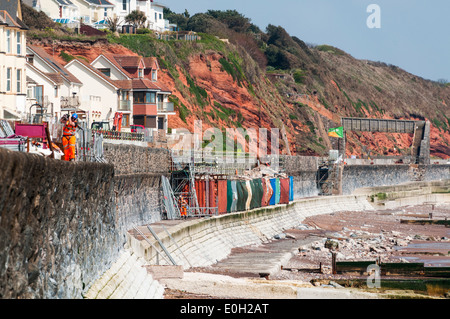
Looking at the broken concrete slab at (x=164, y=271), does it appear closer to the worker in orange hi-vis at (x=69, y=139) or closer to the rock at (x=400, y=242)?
the worker in orange hi-vis at (x=69, y=139)

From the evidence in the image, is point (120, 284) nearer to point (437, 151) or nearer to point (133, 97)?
point (133, 97)

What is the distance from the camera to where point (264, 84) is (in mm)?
109250

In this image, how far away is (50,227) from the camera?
12.6 metres

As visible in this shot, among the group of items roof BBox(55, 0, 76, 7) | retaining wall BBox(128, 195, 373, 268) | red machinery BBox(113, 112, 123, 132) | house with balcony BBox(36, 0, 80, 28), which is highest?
roof BBox(55, 0, 76, 7)

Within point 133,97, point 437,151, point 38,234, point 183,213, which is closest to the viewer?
point 38,234

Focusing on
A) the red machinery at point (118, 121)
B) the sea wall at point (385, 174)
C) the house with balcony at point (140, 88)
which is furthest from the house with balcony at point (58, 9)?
the sea wall at point (385, 174)

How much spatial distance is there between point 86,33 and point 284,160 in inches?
1371

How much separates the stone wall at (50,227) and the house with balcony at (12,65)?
2230 cm

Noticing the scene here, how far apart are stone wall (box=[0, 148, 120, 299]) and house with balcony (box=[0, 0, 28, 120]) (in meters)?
22.3

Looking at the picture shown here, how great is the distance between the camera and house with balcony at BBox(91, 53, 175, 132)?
68500 millimetres

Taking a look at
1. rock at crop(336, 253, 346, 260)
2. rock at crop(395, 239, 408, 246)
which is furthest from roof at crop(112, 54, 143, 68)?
rock at crop(336, 253, 346, 260)

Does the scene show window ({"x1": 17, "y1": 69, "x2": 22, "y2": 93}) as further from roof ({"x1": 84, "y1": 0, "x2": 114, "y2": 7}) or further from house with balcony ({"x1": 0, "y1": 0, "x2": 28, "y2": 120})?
roof ({"x1": 84, "y1": 0, "x2": 114, "y2": 7})
